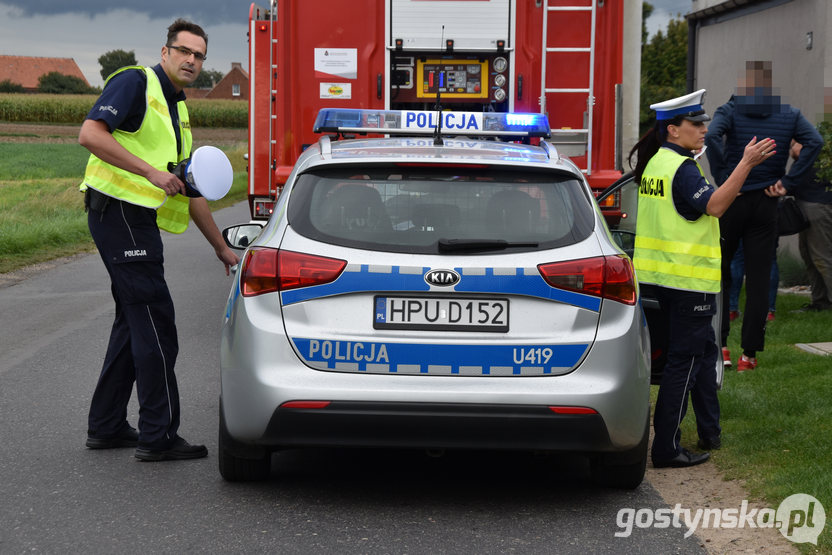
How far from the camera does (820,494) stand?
4715 mm

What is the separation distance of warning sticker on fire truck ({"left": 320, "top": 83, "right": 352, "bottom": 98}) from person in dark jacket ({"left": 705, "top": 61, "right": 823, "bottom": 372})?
2892mm

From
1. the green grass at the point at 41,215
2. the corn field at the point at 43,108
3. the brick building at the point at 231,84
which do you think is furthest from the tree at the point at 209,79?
the green grass at the point at 41,215

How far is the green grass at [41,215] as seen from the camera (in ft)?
51.1

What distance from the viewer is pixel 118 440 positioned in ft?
18.9

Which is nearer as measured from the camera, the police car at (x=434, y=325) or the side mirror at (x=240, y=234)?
the police car at (x=434, y=325)

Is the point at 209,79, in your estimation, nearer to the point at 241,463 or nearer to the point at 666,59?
the point at 666,59

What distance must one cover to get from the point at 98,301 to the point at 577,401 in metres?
7.61

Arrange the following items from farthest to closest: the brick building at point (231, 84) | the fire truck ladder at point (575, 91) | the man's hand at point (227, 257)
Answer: the brick building at point (231, 84), the fire truck ladder at point (575, 91), the man's hand at point (227, 257)

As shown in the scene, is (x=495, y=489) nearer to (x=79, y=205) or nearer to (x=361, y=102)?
(x=361, y=102)

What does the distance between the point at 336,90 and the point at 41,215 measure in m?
13.2

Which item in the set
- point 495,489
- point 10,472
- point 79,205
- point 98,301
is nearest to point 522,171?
point 495,489

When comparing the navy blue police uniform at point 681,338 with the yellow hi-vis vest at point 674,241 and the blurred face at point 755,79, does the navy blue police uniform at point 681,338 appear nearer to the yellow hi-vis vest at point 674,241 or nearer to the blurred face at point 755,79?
the yellow hi-vis vest at point 674,241

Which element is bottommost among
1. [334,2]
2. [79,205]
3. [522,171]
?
[79,205]

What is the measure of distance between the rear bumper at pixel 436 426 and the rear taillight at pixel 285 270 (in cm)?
47
